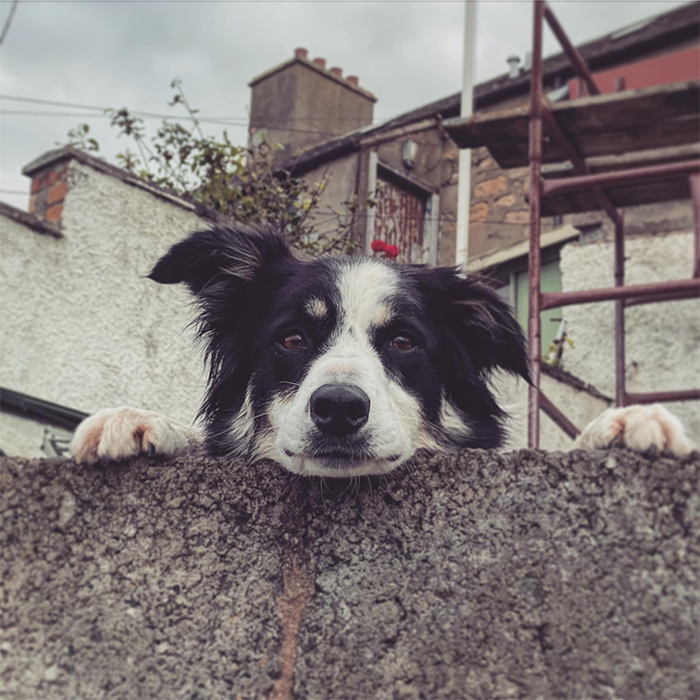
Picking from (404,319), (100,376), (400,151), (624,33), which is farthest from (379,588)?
(624,33)

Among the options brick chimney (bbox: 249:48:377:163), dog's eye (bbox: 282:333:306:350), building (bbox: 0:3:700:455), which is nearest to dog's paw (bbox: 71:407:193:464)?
dog's eye (bbox: 282:333:306:350)

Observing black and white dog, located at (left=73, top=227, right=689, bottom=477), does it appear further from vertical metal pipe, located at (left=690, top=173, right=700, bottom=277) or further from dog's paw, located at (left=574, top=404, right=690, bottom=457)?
vertical metal pipe, located at (left=690, top=173, right=700, bottom=277)

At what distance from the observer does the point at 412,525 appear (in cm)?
173

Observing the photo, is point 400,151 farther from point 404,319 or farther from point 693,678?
point 693,678

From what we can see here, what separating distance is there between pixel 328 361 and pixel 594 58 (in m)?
8.75

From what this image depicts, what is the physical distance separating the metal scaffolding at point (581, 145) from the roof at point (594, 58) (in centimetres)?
318

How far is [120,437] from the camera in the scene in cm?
194

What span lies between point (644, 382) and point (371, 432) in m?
6.18

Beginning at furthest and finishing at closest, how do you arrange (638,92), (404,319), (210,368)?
(638,92) < (210,368) < (404,319)

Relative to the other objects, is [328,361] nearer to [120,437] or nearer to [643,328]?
[120,437]

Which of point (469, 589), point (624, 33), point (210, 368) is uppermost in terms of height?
point (624, 33)

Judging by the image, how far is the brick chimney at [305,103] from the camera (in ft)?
44.5

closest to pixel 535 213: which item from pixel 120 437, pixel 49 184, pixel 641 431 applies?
pixel 49 184

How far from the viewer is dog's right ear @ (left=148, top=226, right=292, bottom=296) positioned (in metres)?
2.75
